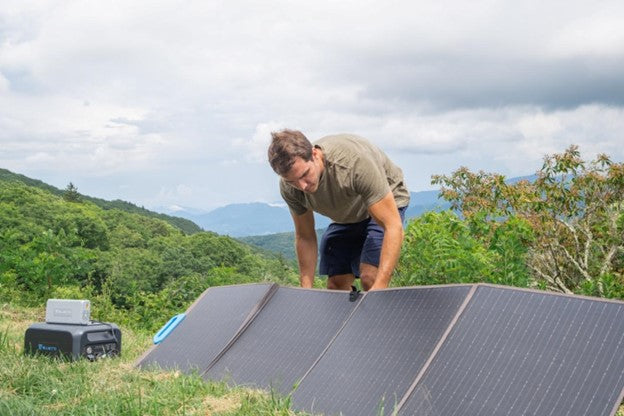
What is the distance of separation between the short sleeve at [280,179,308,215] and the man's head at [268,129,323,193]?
0.53 m

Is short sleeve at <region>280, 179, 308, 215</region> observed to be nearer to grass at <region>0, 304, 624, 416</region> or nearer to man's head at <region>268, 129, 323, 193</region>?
man's head at <region>268, 129, 323, 193</region>

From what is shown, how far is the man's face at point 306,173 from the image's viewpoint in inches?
178

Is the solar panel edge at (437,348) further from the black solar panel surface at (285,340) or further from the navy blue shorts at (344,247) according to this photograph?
the navy blue shorts at (344,247)

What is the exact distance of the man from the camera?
4.55 metres

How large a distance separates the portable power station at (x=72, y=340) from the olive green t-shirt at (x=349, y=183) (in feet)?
5.17

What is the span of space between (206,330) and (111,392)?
3.84 ft

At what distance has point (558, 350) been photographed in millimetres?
3273

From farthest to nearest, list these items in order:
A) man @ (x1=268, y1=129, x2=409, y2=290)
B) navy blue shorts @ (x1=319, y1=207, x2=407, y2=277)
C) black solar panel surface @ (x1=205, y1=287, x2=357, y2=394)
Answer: navy blue shorts @ (x1=319, y1=207, x2=407, y2=277), man @ (x1=268, y1=129, x2=409, y2=290), black solar panel surface @ (x1=205, y1=287, x2=357, y2=394)

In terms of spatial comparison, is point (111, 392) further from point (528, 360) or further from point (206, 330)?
point (528, 360)

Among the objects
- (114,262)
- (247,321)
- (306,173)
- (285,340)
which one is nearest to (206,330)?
(247,321)

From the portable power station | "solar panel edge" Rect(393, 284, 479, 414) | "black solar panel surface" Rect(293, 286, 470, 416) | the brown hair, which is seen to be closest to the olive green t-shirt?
the brown hair

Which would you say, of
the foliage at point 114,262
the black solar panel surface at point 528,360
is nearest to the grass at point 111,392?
the black solar panel surface at point 528,360

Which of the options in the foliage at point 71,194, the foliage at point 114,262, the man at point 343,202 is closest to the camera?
the man at point 343,202

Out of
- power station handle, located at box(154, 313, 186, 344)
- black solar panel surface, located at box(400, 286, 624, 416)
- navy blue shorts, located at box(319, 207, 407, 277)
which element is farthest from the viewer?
navy blue shorts, located at box(319, 207, 407, 277)
